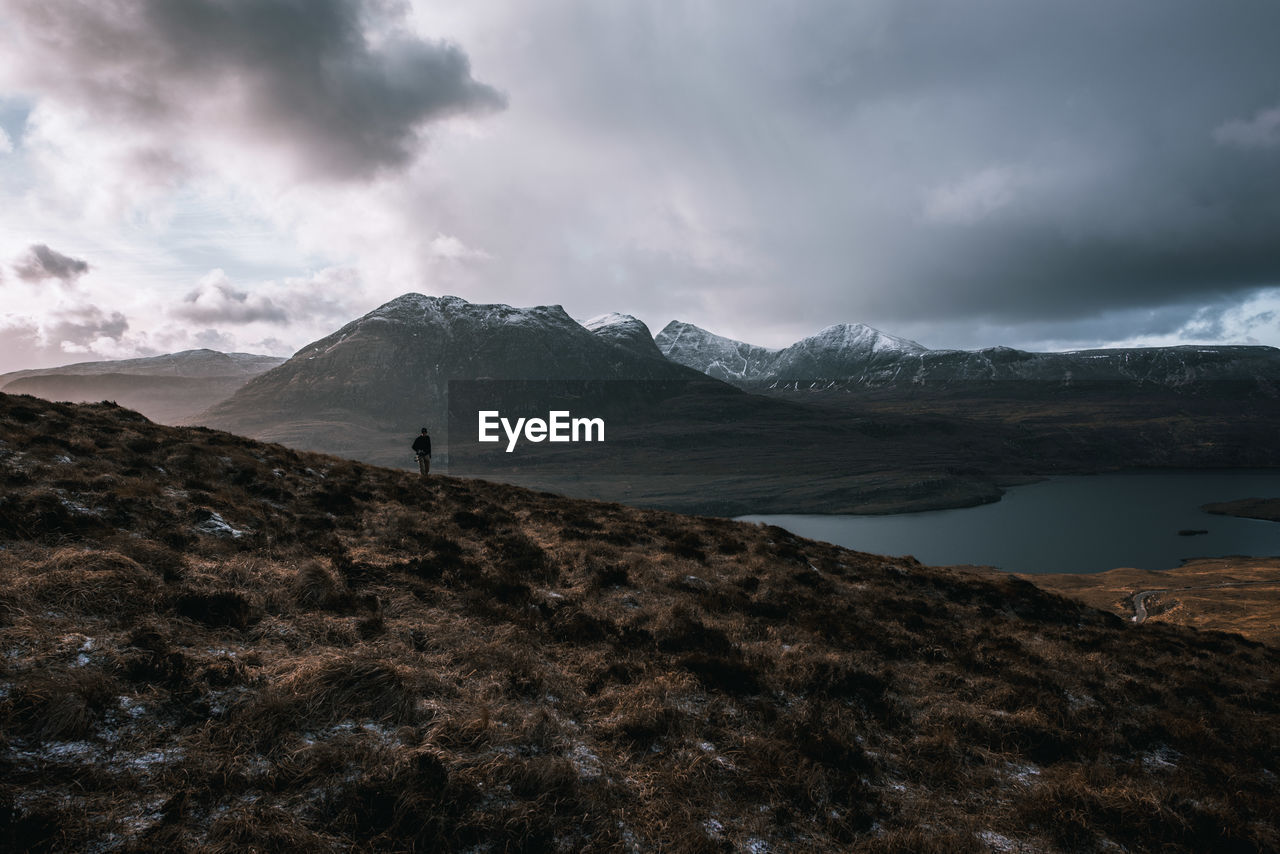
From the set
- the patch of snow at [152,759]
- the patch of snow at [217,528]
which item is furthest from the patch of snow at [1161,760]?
the patch of snow at [217,528]

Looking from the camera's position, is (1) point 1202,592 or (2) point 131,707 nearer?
(2) point 131,707

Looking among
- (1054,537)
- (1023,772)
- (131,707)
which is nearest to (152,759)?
(131,707)

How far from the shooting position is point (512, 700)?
9.31 metres

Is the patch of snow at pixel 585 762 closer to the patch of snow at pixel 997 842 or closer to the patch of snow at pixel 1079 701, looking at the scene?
the patch of snow at pixel 997 842

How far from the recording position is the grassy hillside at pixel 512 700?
6203 millimetres

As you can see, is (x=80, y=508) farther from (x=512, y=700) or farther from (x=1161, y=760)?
(x=1161, y=760)

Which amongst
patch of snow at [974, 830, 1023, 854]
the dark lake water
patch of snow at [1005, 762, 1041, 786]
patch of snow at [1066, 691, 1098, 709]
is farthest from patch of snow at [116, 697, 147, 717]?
the dark lake water

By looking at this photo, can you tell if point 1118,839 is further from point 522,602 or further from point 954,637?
point 522,602

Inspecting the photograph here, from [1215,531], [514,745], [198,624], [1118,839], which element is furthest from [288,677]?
[1215,531]

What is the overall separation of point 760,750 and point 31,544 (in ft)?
47.5

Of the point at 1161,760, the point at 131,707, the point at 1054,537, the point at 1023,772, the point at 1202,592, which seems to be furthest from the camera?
the point at 1054,537

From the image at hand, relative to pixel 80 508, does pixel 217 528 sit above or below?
below

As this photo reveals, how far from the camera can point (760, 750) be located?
Answer: 885cm

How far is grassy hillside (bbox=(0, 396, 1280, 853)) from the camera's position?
6.20 m
